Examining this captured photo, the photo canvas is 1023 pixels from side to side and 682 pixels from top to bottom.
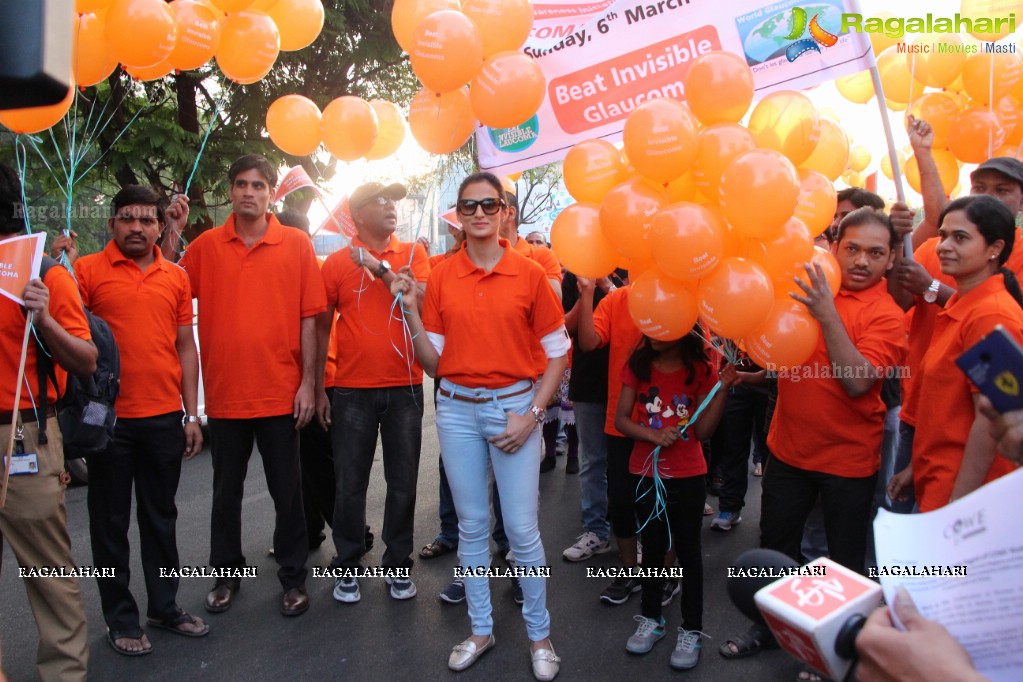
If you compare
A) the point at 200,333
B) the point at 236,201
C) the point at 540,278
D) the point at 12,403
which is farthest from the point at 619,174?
the point at 12,403

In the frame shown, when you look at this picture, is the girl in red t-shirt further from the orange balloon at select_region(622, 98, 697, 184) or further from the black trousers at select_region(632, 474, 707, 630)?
the orange balloon at select_region(622, 98, 697, 184)

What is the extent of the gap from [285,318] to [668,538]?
213 cm

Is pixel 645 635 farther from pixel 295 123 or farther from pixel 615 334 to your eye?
pixel 295 123

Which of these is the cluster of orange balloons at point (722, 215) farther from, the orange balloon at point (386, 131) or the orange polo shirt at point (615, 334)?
the orange balloon at point (386, 131)

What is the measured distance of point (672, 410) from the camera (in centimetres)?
338

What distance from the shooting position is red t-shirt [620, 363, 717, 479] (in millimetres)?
3314

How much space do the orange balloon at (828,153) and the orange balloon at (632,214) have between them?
0.85 m

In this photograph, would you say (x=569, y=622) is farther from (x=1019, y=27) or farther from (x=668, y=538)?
(x=1019, y=27)

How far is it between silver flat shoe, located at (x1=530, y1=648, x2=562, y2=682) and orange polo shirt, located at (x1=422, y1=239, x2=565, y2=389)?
1.16 meters

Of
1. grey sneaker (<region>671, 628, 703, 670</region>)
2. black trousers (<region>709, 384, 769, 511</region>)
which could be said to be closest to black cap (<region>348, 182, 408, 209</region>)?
black trousers (<region>709, 384, 769, 511</region>)

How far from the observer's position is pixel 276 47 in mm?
4062

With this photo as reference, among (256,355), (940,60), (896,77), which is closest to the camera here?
(256,355)

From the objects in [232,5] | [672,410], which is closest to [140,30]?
[232,5]

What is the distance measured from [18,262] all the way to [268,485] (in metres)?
1.60
